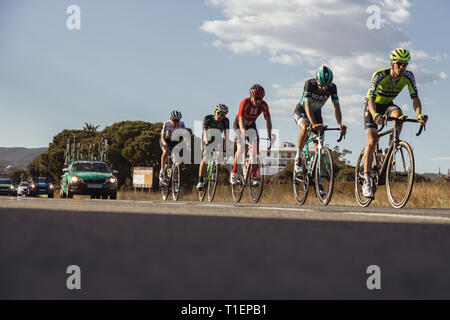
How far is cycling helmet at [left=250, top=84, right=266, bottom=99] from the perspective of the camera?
1232 centimetres

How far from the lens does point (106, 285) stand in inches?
105

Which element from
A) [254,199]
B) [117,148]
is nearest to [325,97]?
[254,199]

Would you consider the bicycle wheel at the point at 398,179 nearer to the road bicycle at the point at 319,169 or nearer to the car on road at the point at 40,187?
the road bicycle at the point at 319,169

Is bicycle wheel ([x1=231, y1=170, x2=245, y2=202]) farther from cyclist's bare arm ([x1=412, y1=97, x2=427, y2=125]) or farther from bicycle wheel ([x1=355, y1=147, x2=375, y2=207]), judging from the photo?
cyclist's bare arm ([x1=412, y1=97, x2=427, y2=125])

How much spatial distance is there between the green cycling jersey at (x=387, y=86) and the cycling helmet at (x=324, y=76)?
3.23 feet

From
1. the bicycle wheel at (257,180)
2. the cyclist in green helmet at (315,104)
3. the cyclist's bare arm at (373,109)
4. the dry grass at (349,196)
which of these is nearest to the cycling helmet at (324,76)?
the cyclist in green helmet at (315,104)

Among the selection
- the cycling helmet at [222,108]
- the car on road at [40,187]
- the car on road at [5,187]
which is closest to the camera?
the cycling helmet at [222,108]

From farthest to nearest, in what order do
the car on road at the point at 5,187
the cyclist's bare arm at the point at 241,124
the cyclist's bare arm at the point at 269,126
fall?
the car on road at the point at 5,187, the cyclist's bare arm at the point at 269,126, the cyclist's bare arm at the point at 241,124

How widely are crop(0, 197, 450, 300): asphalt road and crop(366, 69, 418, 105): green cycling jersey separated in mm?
4705

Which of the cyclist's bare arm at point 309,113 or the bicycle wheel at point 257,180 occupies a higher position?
the cyclist's bare arm at point 309,113

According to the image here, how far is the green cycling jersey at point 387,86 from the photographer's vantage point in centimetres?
966

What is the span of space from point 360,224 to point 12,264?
10.8 feet

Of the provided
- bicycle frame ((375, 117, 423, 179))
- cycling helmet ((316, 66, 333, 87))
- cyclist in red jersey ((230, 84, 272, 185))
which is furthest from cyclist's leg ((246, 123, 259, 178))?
bicycle frame ((375, 117, 423, 179))
